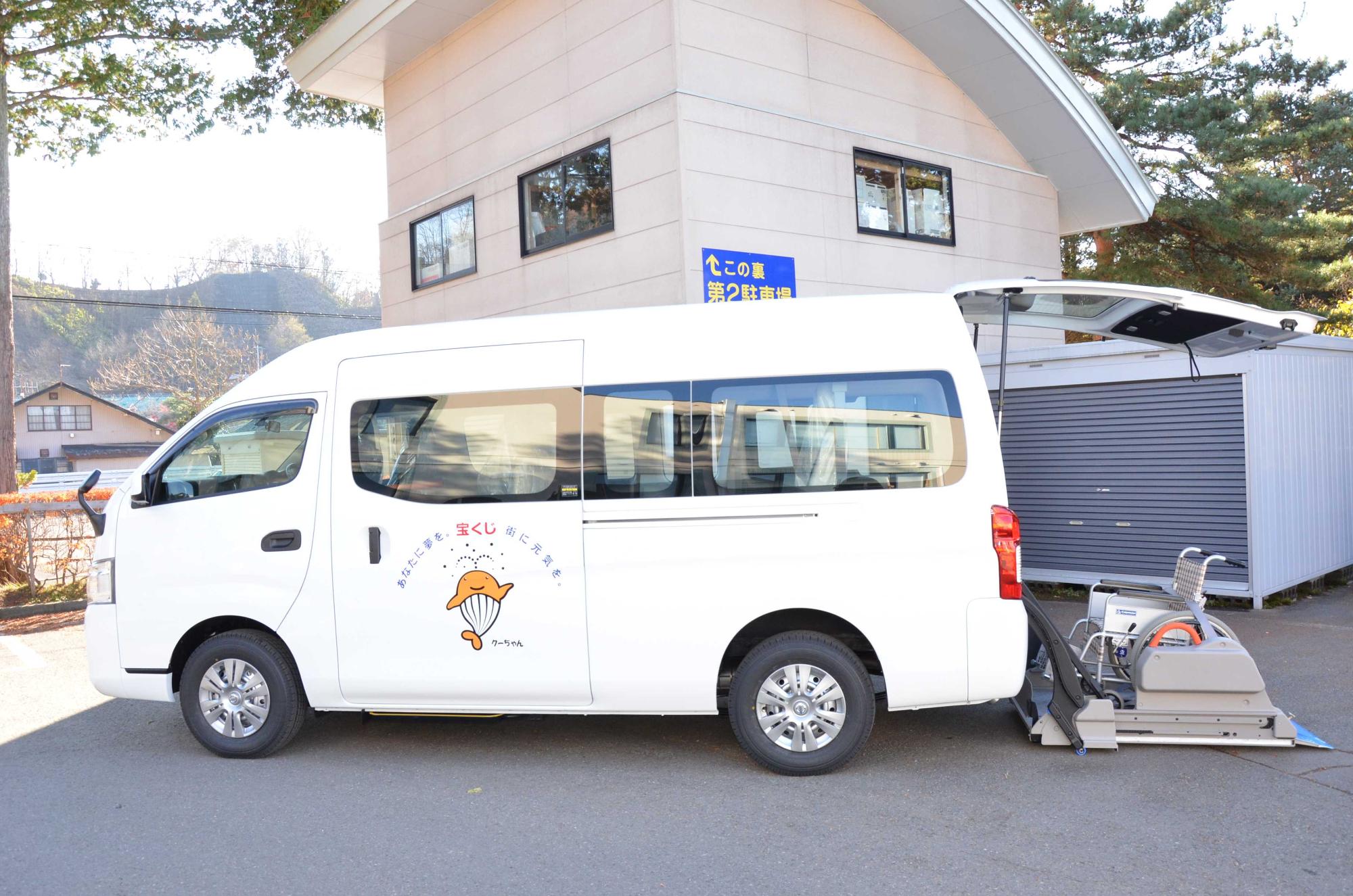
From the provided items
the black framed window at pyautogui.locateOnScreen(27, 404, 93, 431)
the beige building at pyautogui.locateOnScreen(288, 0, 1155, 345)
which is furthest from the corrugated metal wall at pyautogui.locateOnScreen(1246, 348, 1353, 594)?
the black framed window at pyautogui.locateOnScreen(27, 404, 93, 431)

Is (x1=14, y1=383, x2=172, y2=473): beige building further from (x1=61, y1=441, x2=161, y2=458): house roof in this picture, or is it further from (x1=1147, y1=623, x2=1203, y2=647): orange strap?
(x1=1147, y1=623, x2=1203, y2=647): orange strap

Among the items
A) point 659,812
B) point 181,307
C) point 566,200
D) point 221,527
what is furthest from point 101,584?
point 181,307

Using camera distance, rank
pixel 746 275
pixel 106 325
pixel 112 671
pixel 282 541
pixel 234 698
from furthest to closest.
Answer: pixel 106 325
pixel 746 275
pixel 112 671
pixel 234 698
pixel 282 541

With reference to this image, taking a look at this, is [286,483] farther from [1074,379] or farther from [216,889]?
[1074,379]

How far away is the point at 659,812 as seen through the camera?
4789 millimetres

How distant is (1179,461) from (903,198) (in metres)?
4.89

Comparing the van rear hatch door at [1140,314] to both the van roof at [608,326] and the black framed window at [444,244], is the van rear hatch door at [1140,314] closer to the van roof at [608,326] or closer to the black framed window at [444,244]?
the van roof at [608,326]

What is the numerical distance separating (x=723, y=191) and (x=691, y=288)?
1.20 metres

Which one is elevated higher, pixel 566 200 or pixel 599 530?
pixel 566 200

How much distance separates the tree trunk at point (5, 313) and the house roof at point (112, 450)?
171ft

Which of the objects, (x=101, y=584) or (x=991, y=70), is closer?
(x=101, y=584)

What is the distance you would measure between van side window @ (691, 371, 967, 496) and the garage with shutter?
16.7 ft

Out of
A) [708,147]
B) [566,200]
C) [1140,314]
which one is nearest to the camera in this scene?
[1140,314]

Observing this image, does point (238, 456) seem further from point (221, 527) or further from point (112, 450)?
point (112, 450)
